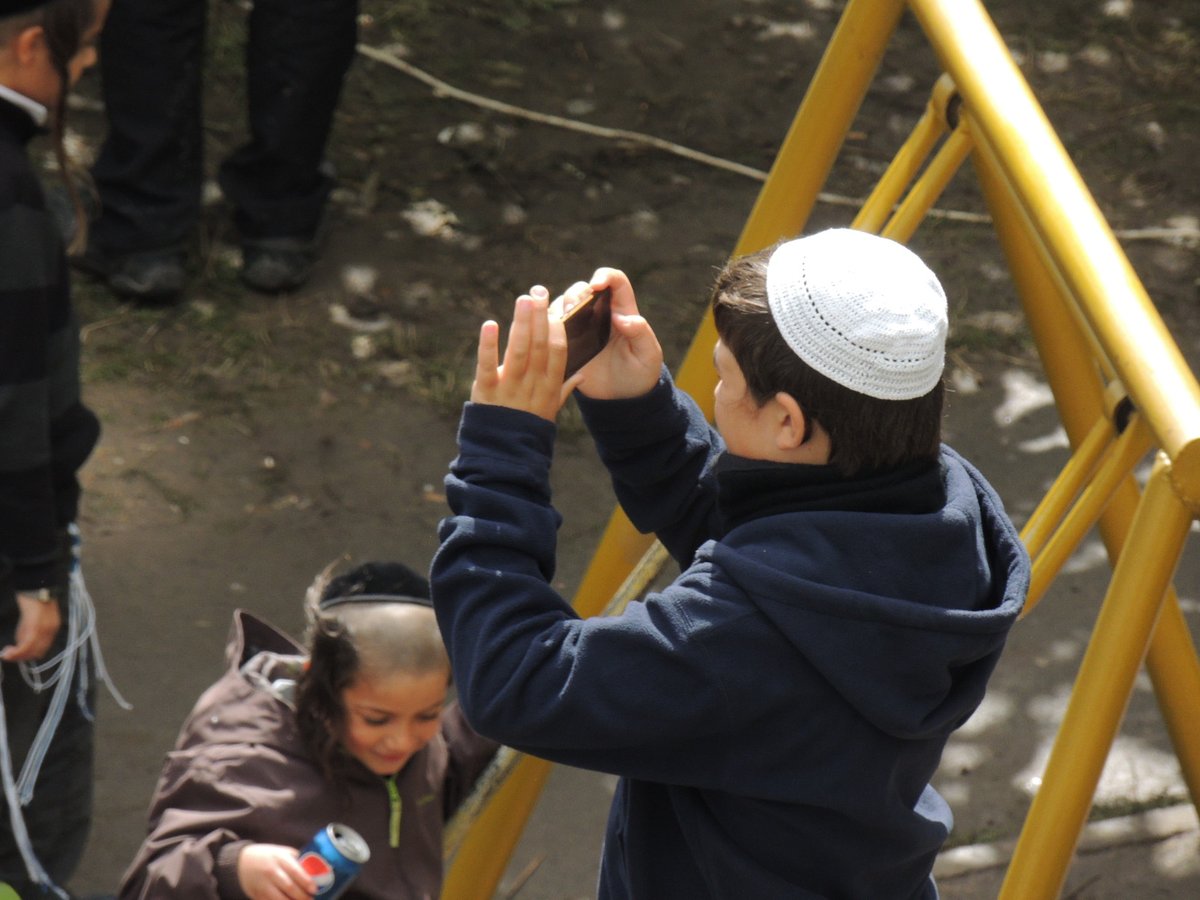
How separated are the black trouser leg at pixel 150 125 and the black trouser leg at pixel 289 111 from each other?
0.48 feet

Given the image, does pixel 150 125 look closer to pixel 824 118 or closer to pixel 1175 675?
pixel 824 118

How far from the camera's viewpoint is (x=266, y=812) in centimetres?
208

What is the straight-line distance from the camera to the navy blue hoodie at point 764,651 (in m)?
1.28

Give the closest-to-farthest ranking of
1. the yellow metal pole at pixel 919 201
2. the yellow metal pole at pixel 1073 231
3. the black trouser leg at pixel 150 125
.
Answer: the yellow metal pole at pixel 1073 231 → the yellow metal pole at pixel 919 201 → the black trouser leg at pixel 150 125

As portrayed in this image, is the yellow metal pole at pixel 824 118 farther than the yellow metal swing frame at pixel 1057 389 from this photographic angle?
Yes

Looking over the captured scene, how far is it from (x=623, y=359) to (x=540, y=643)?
0.37m

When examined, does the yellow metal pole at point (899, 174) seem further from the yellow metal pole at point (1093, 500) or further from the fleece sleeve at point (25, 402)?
the fleece sleeve at point (25, 402)

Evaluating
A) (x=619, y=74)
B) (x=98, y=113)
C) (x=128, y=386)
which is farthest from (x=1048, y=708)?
(x=98, y=113)

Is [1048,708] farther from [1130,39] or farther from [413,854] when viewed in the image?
[1130,39]

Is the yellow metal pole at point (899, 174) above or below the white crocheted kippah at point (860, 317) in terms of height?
below

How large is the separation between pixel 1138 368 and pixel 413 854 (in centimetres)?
140

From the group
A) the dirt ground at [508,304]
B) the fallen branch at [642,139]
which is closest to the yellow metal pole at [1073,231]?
the dirt ground at [508,304]

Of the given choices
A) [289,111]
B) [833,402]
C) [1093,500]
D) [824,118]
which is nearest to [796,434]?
[833,402]

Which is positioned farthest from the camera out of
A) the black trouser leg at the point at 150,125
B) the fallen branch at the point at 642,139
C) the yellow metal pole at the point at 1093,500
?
the fallen branch at the point at 642,139
